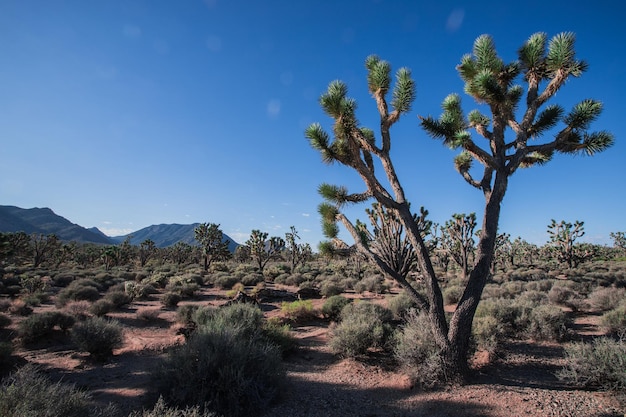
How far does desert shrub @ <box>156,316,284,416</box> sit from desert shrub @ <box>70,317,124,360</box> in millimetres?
4010

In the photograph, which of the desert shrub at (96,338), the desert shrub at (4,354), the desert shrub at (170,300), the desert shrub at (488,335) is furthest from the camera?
the desert shrub at (170,300)

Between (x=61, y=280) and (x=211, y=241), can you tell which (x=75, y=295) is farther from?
(x=211, y=241)

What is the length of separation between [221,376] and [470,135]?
6.72m

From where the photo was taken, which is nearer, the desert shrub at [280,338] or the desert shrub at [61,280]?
the desert shrub at [280,338]

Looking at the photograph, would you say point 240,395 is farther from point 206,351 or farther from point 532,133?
point 532,133

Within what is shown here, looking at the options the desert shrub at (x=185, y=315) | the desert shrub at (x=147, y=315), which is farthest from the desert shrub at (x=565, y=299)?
the desert shrub at (x=147, y=315)

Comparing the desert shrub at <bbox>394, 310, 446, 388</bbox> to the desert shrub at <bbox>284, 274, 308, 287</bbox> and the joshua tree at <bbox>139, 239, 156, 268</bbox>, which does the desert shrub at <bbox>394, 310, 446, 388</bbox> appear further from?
the joshua tree at <bbox>139, 239, 156, 268</bbox>

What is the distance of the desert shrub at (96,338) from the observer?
8.09 m

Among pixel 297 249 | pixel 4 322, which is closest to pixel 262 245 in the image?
pixel 297 249

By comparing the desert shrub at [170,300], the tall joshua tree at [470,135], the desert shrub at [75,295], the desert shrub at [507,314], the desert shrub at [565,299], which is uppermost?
the tall joshua tree at [470,135]

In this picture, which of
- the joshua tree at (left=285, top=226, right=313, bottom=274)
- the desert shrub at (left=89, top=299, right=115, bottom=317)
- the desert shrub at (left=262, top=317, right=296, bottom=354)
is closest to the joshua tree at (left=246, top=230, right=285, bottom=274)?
the joshua tree at (left=285, top=226, right=313, bottom=274)

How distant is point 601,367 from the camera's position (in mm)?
5367

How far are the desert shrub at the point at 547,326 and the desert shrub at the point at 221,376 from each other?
801 centimetres

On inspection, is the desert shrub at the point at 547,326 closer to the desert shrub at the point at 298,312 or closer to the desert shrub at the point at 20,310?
the desert shrub at the point at 298,312
